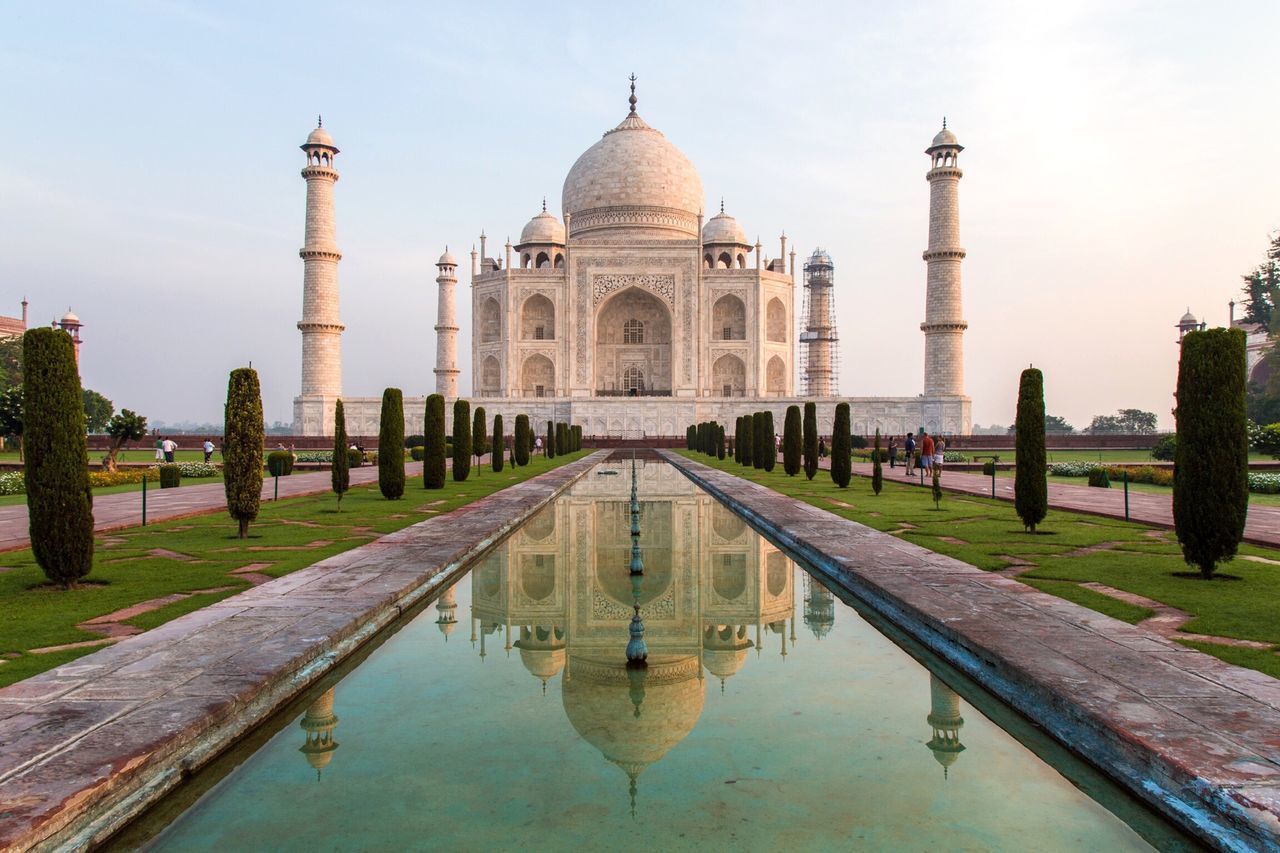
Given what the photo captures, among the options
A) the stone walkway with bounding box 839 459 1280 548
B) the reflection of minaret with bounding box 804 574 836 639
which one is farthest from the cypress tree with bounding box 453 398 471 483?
the reflection of minaret with bounding box 804 574 836 639

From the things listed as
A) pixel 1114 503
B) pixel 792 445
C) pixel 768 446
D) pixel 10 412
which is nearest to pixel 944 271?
pixel 768 446

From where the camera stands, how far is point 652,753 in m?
2.73

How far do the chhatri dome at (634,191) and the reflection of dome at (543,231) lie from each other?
672 millimetres

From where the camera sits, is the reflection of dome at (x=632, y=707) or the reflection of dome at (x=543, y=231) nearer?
the reflection of dome at (x=632, y=707)

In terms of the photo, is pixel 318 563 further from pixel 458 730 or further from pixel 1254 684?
pixel 1254 684

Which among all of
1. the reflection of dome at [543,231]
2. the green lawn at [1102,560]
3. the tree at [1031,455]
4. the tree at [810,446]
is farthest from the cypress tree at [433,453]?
the reflection of dome at [543,231]

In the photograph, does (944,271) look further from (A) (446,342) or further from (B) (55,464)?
(B) (55,464)

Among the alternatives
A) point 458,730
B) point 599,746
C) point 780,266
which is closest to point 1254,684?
point 599,746

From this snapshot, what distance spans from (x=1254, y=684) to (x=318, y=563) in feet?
15.8

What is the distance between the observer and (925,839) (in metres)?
2.16

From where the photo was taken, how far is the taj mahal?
99.0 feet

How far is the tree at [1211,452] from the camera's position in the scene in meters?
5.12

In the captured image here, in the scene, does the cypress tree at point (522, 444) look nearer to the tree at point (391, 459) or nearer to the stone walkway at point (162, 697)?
the tree at point (391, 459)

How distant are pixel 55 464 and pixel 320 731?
10.1 feet
